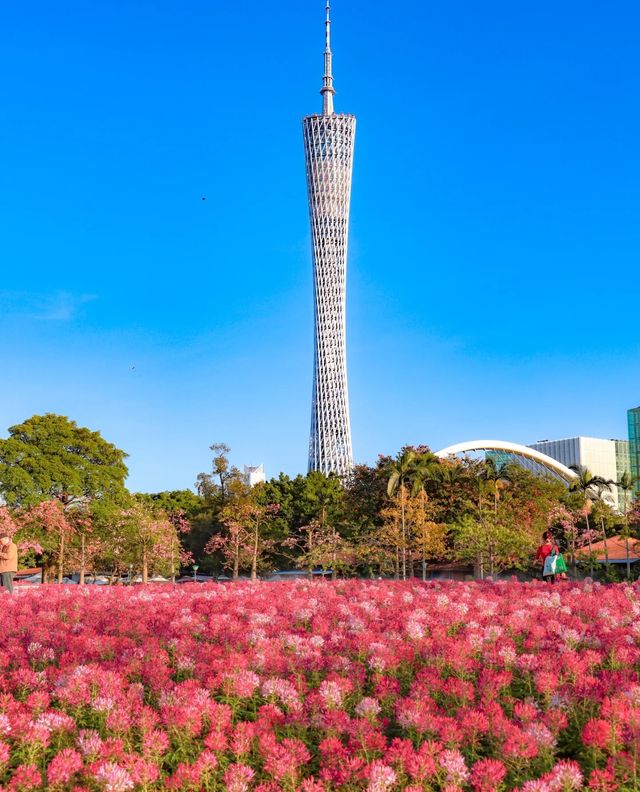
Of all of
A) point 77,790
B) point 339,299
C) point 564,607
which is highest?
point 339,299

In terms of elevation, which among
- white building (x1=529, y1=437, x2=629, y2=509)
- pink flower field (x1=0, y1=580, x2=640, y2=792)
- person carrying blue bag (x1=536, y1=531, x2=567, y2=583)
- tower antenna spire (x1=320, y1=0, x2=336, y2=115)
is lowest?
pink flower field (x1=0, y1=580, x2=640, y2=792)

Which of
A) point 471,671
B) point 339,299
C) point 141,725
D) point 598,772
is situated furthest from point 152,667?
point 339,299

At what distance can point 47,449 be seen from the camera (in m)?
51.8

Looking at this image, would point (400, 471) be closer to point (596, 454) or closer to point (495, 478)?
point (495, 478)

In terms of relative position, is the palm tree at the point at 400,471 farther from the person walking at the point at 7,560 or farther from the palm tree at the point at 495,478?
the person walking at the point at 7,560

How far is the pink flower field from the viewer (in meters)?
6.03

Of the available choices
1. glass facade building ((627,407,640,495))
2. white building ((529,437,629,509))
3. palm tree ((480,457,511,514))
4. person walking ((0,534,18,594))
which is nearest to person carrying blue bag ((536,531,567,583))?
person walking ((0,534,18,594))

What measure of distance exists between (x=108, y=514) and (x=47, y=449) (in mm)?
5527

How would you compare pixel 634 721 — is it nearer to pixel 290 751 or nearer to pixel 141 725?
pixel 290 751

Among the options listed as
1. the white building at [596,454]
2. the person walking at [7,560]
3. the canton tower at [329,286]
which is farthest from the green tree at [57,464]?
the white building at [596,454]

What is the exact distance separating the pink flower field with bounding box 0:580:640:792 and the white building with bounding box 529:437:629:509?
137807mm

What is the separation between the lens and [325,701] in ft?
23.6

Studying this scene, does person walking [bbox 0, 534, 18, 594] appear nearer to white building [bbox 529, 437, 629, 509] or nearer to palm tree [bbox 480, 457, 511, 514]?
palm tree [bbox 480, 457, 511, 514]

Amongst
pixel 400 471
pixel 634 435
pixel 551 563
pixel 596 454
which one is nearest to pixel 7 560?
pixel 551 563
